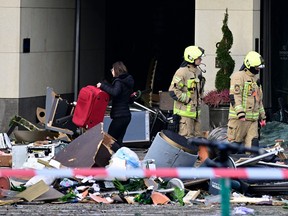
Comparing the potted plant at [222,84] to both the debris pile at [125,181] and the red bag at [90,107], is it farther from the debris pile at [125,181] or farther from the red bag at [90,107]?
the debris pile at [125,181]

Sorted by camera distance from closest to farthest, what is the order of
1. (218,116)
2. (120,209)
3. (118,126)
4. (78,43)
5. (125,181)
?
(120,209), (125,181), (118,126), (218,116), (78,43)

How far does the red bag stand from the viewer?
14.3 metres

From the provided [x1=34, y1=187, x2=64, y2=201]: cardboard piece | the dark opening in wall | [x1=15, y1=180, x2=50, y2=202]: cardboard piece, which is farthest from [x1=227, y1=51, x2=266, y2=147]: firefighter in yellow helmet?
the dark opening in wall

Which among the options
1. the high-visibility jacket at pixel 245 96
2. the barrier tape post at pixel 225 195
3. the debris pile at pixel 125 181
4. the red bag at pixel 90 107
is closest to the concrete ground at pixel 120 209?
the debris pile at pixel 125 181

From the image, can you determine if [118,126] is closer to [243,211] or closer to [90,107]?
[90,107]

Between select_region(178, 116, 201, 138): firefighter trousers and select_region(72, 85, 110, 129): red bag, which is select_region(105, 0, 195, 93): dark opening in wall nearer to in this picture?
select_region(178, 116, 201, 138): firefighter trousers

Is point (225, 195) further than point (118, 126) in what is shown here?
No

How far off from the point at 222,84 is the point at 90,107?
362cm

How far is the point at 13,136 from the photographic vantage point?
17.0m

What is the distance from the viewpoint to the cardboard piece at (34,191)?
441 inches

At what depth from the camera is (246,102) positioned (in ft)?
45.8

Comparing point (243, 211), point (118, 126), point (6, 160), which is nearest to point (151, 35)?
point (118, 126)

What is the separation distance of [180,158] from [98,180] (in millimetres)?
1275

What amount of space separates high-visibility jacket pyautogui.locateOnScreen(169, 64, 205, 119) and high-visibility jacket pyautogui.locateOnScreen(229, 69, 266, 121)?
0.80 meters
